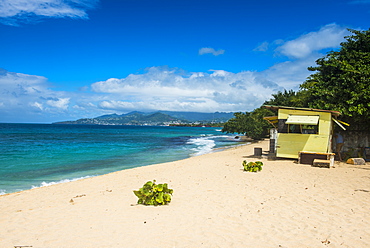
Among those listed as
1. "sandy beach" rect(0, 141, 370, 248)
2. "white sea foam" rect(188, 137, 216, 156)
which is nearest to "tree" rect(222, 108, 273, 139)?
"white sea foam" rect(188, 137, 216, 156)

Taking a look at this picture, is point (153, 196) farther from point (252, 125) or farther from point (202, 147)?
point (252, 125)

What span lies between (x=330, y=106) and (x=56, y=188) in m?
15.7

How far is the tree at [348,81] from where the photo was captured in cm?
1432

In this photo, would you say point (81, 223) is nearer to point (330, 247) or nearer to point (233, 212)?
point (233, 212)

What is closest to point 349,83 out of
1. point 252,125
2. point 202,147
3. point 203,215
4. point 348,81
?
point 348,81

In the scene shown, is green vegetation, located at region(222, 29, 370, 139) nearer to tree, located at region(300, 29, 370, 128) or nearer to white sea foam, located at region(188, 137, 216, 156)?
tree, located at region(300, 29, 370, 128)

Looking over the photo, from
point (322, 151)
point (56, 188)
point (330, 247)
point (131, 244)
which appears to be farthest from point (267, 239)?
point (322, 151)

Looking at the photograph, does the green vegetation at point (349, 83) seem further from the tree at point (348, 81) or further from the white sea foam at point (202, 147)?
the white sea foam at point (202, 147)

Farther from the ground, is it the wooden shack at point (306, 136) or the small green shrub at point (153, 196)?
the wooden shack at point (306, 136)

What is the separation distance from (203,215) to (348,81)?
1376 centimetres

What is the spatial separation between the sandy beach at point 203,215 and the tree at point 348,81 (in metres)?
6.39

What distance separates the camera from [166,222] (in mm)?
5531

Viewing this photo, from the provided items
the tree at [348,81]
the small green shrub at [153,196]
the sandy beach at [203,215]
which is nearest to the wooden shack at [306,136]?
the tree at [348,81]

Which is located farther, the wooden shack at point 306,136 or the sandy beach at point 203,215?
the wooden shack at point 306,136
